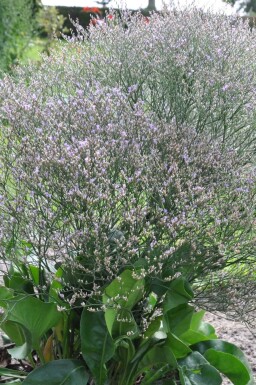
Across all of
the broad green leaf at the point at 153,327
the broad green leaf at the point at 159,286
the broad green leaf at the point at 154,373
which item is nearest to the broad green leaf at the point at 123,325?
the broad green leaf at the point at 153,327

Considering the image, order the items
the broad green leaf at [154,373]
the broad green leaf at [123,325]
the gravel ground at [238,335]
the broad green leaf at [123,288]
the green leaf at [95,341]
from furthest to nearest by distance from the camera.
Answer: the gravel ground at [238,335] < the broad green leaf at [154,373] < the green leaf at [95,341] < the broad green leaf at [123,325] < the broad green leaf at [123,288]

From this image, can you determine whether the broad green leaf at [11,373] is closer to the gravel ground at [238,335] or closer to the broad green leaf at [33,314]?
the broad green leaf at [33,314]

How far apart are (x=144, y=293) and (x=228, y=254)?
1.47 ft

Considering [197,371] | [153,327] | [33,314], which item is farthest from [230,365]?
[33,314]

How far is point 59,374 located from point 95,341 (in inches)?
9.2

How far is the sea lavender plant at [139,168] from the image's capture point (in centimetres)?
293

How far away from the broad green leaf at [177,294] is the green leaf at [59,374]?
502 mm

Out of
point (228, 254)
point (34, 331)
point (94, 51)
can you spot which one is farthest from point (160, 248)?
point (94, 51)

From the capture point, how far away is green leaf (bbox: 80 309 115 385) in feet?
10.3

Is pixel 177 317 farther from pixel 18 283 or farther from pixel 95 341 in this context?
pixel 18 283

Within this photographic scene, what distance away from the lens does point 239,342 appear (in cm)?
477

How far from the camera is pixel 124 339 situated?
10.5 ft

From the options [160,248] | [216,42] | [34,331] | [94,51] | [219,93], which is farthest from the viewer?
[94,51]

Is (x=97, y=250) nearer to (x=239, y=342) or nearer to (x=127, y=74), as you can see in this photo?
(x=127, y=74)
